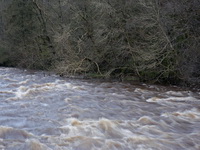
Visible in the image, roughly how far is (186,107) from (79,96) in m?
4.44

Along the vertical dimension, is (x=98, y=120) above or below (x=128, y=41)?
below

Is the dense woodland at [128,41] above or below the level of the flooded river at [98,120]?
above

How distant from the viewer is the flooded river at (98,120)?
5.84m

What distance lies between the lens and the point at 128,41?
1588cm

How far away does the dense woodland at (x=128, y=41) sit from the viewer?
44.0 feet

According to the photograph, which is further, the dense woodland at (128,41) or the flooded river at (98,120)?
the dense woodland at (128,41)

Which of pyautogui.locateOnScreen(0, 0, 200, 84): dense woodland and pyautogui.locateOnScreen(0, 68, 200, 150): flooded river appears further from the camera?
pyautogui.locateOnScreen(0, 0, 200, 84): dense woodland

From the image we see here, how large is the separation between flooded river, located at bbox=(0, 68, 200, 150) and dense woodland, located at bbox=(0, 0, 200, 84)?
2607 mm

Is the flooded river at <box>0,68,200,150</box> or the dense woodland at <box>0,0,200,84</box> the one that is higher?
the dense woodland at <box>0,0,200,84</box>

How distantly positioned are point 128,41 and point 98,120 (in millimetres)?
9272

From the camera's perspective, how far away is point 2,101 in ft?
31.8

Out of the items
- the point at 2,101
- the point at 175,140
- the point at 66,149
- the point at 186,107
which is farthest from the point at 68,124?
the point at 186,107

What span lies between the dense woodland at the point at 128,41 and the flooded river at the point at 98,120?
2.61m

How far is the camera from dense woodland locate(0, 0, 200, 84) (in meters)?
13.4
